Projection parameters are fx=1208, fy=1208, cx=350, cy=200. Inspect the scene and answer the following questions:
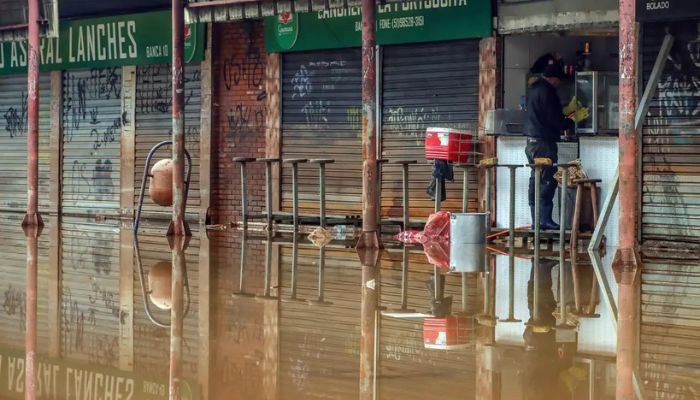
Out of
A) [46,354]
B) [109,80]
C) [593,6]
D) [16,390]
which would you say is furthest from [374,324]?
[109,80]

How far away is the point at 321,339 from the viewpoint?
7691 millimetres

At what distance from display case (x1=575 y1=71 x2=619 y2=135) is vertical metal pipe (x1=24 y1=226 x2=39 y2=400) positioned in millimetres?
7250

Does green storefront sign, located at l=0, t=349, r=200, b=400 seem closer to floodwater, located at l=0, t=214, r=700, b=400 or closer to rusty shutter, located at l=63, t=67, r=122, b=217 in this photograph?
floodwater, located at l=0, t=214, r=700, b=400

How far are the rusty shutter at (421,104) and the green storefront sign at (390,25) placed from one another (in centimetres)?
23

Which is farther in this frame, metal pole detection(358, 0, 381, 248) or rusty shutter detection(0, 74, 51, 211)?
rusty shutter detection(0, 74, 51, 211)

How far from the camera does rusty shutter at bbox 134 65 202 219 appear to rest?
808 inches

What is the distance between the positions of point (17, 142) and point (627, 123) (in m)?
15.3

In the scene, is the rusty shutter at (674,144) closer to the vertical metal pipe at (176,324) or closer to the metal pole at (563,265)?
the metal pole at (563,265)

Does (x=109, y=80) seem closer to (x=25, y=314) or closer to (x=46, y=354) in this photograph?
(x=25, y=314)

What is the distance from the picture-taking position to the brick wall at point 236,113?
19.7m

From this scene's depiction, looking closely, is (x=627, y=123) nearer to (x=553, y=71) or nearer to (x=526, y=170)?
(x=553, y=71)

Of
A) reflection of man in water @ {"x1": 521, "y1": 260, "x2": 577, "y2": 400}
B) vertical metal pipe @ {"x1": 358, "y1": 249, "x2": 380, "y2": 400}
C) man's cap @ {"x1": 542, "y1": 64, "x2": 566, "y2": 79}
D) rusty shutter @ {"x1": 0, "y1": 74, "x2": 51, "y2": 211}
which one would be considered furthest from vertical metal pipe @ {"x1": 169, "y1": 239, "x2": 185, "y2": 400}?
rusty shutter @ {"x1": 0, "y1": 74, "x2": 51, "y2": 211}

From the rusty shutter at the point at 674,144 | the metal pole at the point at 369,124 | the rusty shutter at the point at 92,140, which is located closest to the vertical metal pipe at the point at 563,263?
the rusty shutter at the point at 674,144

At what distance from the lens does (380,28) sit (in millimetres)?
17984
